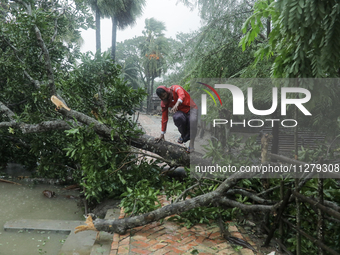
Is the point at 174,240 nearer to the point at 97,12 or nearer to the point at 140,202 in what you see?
the point at 140,202

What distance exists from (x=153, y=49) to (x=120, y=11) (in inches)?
379

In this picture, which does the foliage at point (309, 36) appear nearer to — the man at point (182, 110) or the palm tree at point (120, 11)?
the man at point (182, 110)

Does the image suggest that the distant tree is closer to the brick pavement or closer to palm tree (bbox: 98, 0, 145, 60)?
palm tree (bbox: 98, 0, 145, 60)

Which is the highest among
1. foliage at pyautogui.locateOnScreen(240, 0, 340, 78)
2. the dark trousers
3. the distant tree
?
the distant tree

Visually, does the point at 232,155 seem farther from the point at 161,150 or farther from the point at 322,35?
the point at 322,35

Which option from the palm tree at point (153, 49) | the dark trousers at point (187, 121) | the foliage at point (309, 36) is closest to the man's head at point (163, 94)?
the dark trousers at point (187, 121)

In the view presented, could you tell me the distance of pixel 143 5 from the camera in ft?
76.5

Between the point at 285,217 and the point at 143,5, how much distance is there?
22.9 m

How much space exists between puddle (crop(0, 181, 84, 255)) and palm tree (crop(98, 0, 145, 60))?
15.5m

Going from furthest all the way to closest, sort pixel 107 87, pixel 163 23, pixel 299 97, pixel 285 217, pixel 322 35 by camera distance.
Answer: pixel 163 23
pixel 107 87
pixel 285 217
pixel 299 97
pixel 322 35

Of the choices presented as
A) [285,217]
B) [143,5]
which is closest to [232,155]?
[285,217]

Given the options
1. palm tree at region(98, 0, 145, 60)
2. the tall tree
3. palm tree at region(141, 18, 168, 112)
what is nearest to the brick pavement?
palm tree at region(98, 0, 145, 60)

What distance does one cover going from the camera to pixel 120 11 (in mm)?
22062

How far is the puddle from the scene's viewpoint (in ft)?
14.3
